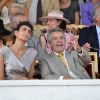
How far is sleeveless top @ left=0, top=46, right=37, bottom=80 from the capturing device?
457 cm

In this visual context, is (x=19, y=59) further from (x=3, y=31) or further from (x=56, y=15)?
(x=56, y=15)

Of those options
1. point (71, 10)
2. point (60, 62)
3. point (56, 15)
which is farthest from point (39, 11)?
point (60, 62)

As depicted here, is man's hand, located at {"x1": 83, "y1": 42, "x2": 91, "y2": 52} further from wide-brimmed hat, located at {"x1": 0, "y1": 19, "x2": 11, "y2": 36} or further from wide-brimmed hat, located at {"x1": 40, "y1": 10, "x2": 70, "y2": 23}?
wide-brimmed hat, located at {"x1": 0, "y1": 19, "x2": 11, "y2": 36}

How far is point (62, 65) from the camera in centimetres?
476

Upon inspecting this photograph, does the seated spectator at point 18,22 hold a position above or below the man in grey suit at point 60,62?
above

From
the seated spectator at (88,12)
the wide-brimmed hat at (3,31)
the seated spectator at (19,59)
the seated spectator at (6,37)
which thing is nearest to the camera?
the seated spectator at (19,59)

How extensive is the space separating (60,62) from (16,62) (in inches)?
18.7

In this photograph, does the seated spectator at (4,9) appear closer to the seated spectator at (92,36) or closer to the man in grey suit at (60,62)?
the seated spectator at (92,36)

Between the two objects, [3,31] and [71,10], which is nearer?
[3,31]

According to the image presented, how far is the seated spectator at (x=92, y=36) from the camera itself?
217 inches

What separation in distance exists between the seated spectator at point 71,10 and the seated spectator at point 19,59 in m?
1.27

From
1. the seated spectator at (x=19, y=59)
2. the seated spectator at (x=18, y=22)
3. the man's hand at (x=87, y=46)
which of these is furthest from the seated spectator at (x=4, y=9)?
the man's hand at (x=87, y=46)

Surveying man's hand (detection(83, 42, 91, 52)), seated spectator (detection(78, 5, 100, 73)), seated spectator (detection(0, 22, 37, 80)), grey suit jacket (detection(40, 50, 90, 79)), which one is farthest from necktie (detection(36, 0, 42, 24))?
grey suit jacket (detection(40, 50, 90, 79))

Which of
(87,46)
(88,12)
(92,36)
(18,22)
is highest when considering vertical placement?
(88,12)
